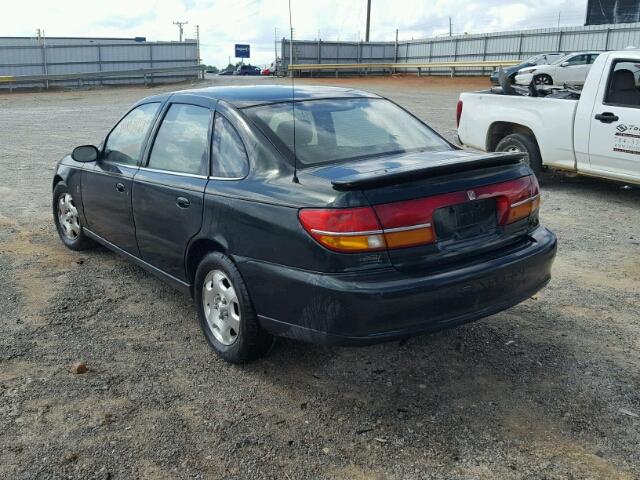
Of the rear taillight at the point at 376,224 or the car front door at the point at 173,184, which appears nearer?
the rear taillight at the point at 376,224

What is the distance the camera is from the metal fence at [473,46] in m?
36.6

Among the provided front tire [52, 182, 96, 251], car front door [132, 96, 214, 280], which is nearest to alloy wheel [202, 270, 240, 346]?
car front door [132, 96, 214, 280]

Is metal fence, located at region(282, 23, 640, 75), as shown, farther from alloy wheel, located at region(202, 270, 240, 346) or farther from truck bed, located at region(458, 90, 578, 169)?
alloy wheel, located at region(202, 270, 240, 346)

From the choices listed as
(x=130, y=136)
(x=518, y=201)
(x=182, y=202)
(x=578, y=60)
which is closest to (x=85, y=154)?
(x=130, y=136)

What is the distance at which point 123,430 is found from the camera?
3.18 metres

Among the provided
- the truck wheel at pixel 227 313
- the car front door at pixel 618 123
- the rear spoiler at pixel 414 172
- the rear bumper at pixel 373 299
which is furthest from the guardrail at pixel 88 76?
the rear spoiler at pixel 414 172

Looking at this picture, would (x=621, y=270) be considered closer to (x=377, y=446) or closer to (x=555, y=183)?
(x=377, y=446)

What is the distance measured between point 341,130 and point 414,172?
0.98 meters

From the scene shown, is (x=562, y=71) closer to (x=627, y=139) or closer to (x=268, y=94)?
(x=627, y=139)

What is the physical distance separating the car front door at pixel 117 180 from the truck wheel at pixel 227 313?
1.03m

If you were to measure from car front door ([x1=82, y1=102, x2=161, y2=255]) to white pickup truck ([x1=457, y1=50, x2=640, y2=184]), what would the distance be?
561cm

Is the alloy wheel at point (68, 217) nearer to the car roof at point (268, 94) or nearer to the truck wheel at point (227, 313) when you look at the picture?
the car roof at point (268, 94)

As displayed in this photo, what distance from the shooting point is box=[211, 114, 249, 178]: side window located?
12.3 feet

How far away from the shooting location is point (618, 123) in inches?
303
